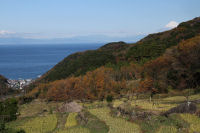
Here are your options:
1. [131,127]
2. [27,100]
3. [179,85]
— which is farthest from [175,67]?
[27,100]

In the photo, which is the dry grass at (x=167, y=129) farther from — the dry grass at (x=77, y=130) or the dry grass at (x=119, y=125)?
the dry grass at (x=77, y=130)

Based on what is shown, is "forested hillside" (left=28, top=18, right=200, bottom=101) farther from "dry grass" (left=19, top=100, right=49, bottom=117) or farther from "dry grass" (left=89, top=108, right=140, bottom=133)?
"dry grass" (left=89, top=108, right=140, bottom=133)

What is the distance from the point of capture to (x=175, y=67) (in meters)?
36.0

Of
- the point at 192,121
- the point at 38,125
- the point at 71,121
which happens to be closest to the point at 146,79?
the point at 71,121

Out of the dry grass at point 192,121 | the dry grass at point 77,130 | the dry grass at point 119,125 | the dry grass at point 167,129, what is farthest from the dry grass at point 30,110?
the dry grass at point 192,121

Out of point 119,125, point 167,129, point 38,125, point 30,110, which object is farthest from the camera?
point 30,110

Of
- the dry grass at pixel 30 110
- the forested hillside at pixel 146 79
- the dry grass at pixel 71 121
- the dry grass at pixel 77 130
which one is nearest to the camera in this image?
the dry grass at pixel 77 130

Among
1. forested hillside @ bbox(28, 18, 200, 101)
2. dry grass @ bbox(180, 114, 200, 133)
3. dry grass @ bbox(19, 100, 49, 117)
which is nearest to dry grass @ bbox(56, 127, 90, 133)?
dry grass @ bbox(180, 114, 200, 133)

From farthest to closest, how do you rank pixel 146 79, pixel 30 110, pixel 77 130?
pixel 146 79, pixel 30 110, pixel 77 130

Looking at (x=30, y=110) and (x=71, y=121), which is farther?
(x=30, y=110)

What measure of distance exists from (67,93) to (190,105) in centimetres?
3462

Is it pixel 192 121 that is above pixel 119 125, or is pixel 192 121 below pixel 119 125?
above

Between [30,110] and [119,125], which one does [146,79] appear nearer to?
[30,110]

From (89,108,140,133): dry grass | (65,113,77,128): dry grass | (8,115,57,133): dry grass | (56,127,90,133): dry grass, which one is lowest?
(8,115,57,133): dry grass
